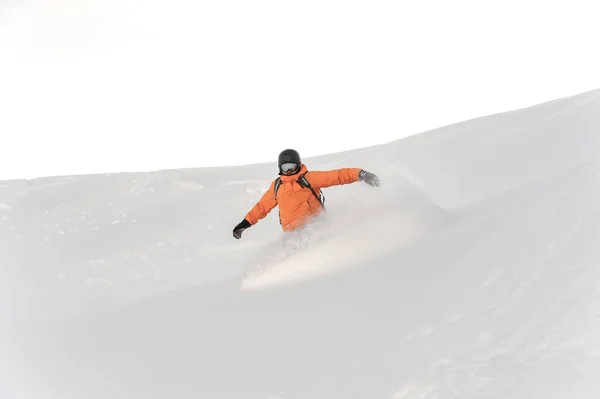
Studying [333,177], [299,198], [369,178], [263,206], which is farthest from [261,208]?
[369,178]

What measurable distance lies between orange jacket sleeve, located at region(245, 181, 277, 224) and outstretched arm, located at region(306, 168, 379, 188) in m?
0.57

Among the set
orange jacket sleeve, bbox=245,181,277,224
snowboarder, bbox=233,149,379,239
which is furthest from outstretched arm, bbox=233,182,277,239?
snowboarder, bbox=233,149,379,239

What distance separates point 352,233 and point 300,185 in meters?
0.83

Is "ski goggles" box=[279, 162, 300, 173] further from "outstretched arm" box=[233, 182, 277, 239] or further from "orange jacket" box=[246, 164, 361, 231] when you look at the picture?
"outstretched arm" box=[233, 182, 277, 239]

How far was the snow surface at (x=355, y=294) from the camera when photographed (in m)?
2.41

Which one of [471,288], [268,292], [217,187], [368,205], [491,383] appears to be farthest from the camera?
[217,187]

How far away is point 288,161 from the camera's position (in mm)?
5328

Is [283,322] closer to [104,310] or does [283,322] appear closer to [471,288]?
[471,288]

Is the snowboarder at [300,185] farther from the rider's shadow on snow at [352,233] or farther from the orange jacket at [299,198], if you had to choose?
the rider's shadow on snow at [352,233]

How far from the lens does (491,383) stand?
213 centimetres

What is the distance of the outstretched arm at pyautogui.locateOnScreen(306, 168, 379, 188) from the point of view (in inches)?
205

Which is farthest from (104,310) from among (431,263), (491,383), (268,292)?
(491,383)

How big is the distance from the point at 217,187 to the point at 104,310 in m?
4.16

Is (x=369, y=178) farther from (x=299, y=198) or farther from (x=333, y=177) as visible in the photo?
(x=299, y=198)
